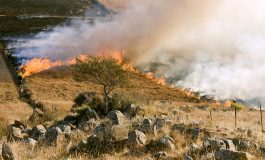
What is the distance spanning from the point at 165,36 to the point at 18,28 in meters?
46.9

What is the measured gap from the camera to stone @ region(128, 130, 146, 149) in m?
18.5

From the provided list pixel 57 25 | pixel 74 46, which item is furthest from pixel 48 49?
pixel 57 25

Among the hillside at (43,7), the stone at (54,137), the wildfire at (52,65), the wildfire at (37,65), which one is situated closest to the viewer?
the stone at (54,137)

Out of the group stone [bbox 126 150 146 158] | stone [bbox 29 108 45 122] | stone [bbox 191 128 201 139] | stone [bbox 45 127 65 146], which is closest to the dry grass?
stone [bbox 29 108 45 122]

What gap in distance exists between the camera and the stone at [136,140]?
18.5 m

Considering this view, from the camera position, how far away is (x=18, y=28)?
467 ft

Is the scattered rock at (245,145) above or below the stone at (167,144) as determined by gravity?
above

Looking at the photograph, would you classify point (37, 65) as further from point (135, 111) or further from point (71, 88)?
point (135, 111)

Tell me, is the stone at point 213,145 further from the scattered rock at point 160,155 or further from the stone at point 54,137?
the stone at point 54,137

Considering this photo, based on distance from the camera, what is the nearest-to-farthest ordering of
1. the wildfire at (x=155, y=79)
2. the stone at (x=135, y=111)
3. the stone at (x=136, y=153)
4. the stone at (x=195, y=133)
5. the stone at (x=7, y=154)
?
the stone at (x=7, y=154), the stone at (x=136, y=153), the stone at (x=195, y=133), the stone at (x=135, y=111), the wildfire at (x=155, y=79)

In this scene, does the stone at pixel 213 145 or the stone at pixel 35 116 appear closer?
the stone at pixel 213 145

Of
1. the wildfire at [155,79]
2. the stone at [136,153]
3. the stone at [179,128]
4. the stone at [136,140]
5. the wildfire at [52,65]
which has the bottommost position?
the wildfire at [155,79]

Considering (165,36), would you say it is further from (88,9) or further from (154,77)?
(88,9)

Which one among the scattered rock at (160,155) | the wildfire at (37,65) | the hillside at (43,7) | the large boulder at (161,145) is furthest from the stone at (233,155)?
the hillside at (43,7)
